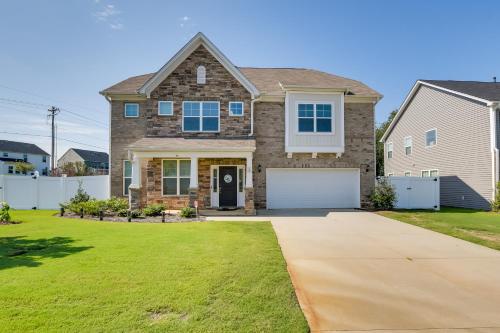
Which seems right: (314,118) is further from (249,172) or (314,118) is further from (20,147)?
(20,147)

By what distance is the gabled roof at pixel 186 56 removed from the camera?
50.3 ft

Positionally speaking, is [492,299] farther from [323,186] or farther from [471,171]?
[471,171]

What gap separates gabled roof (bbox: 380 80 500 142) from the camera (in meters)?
17.0

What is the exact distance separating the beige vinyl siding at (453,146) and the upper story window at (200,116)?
15.2 metres

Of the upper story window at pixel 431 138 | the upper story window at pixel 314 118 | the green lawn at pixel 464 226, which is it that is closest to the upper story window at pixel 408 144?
the upper story window at pixel 431 138

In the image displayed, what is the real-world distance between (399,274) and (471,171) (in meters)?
15.7

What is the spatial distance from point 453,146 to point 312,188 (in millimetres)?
10188

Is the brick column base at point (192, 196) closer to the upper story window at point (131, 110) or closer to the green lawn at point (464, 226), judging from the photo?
the upper story window at point (131, 110)

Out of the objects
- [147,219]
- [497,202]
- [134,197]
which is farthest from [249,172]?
→ [497,202]

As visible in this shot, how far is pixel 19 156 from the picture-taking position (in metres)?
56.7

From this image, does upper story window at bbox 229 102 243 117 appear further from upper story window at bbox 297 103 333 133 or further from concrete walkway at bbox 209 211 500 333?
concrete walkway at bbox 209 211 500 333

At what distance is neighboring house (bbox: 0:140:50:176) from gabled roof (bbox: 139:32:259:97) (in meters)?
50.5

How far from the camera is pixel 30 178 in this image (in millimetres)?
15750

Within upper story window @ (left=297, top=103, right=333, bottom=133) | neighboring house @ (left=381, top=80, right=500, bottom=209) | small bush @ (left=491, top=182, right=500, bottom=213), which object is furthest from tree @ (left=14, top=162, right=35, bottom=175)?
small bush @ (left=491, top=182, right=500, bottom=213)
